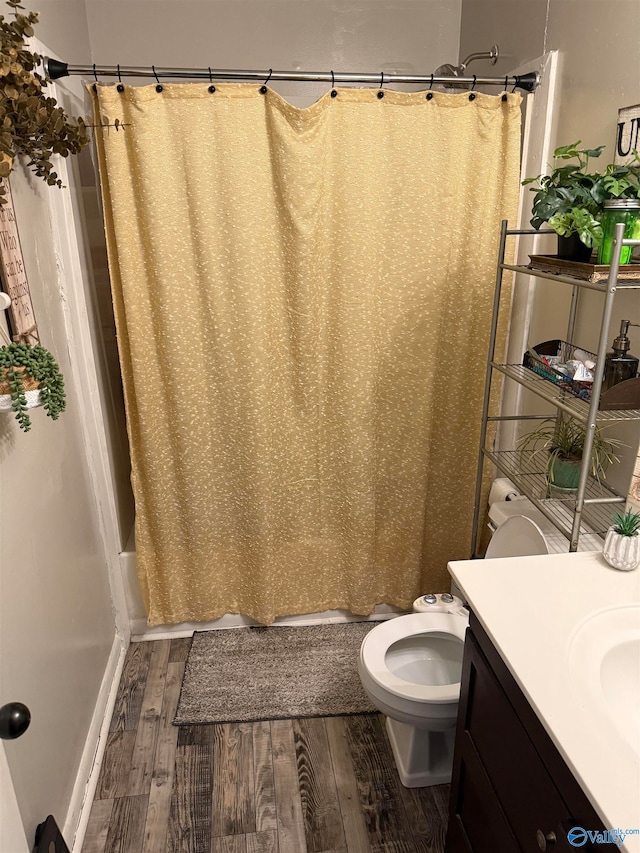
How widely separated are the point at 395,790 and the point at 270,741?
418 mm

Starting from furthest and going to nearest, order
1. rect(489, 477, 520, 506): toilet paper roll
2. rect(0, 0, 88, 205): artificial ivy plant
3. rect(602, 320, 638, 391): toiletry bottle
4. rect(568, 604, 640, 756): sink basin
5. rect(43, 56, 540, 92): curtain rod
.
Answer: rect(489, 477, 520, 506): toilet paper roll
rect(43, 56, 540, 92): curtain rod
rect(602, 320, 638, 391): toiletry bottle
rect(0, 0, 88, 205): artificial ivy plant
rect(568, 604, 640, 756): sink basin

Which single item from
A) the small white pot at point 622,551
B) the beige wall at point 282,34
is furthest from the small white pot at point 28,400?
the beige wall at point 282,34

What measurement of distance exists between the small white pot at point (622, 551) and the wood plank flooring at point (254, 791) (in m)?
0.93

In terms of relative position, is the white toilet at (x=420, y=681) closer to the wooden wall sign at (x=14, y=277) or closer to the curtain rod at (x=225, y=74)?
the wooden wall sign at (x=14, y=277)

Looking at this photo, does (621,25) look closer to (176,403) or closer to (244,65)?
(244,65)

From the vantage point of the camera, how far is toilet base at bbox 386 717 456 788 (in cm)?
174

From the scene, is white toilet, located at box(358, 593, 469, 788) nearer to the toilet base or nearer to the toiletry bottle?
the toilet base

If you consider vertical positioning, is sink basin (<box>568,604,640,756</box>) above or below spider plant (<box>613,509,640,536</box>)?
below

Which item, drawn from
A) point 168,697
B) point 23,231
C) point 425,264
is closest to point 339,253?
point 425,264

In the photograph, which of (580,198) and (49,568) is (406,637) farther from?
(580,198)

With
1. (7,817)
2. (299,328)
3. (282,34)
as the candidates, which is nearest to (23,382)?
(7,817)

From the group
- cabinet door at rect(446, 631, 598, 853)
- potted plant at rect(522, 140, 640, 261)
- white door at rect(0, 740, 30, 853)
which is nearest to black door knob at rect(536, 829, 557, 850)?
cabinet door at rect(446, 631, 598, 853)

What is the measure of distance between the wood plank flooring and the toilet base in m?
0.03

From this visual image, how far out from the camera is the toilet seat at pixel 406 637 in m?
1.58
